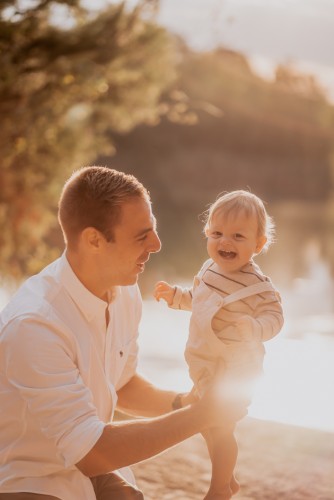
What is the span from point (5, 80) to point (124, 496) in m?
5.64

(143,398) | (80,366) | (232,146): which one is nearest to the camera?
(80,366)

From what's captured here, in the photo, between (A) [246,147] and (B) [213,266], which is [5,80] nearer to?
(B) [213,266]

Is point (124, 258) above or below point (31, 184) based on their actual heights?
below

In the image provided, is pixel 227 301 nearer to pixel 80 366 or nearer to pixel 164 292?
pixel 164 292

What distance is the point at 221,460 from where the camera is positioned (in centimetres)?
286

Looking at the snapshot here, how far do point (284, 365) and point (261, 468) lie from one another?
422 cm

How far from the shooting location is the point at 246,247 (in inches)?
112

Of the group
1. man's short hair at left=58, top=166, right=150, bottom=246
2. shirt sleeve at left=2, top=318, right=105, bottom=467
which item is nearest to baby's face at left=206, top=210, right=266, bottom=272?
man's short hair at left=58, top=166, right=150, bottom=246

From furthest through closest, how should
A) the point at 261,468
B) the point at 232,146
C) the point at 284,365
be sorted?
the point at 232,146 → the point at 284,365 → the point at 261,468

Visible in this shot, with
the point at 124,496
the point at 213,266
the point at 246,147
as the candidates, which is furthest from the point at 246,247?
the point at 246,147

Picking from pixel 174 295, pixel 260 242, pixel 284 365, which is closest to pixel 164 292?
pixel 174 295

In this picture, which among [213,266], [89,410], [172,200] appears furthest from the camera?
[172,200]

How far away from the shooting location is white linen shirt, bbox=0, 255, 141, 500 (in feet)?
8.09

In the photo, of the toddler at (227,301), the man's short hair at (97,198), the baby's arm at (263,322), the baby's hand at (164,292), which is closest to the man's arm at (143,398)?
the toddler at (227,301)
